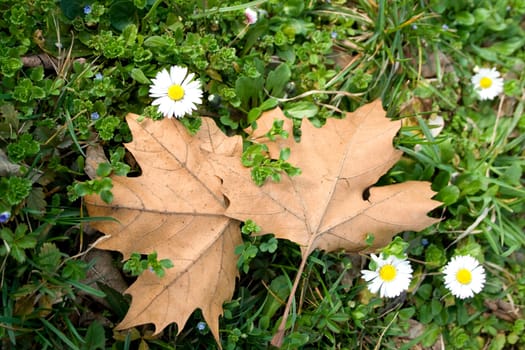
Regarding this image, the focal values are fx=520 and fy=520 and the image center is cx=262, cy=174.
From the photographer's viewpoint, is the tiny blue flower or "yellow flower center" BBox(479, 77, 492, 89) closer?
the tiny blue flower

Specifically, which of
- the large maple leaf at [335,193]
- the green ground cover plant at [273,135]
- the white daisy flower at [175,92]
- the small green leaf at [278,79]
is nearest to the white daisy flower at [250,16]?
the green ground cover plant at [273,135]

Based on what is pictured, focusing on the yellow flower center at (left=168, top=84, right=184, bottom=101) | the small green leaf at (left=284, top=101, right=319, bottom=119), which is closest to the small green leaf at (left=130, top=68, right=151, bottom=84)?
the yellow flower center at (left=168, top=84, right=184, bottom=101)

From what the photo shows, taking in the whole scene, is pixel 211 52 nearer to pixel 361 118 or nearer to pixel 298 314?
pixel 361 118

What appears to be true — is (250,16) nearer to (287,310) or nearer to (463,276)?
(287,310)

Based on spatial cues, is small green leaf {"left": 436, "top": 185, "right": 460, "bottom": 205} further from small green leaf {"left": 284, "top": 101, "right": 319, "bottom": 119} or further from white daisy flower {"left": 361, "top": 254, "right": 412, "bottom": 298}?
small green leaf {"left": 284, "top": 101, "right": 319, "bottom": 119}

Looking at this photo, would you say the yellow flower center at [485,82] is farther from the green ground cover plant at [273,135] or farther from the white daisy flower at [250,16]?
the white daisy flower at [250,16]

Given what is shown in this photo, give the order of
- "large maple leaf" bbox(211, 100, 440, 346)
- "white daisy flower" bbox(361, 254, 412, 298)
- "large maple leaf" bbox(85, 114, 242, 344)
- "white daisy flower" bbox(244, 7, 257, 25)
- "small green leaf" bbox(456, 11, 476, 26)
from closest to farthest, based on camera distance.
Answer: "large maple leaf" bbox(85, 114, 242, 344) → "large maple leaf" bbox(211, 100, 440, 346) → "white daisy flower" bbox(361, 254, 412, 298) → "white daisy flower" bbox(244, 7, 257, 25) → "small green leaf" bbox(456, 11, 476, 26)

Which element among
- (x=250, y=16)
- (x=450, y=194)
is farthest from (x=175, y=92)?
(x=450, y=194)

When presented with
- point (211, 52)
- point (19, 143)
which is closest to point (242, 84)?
point (211, 52)
